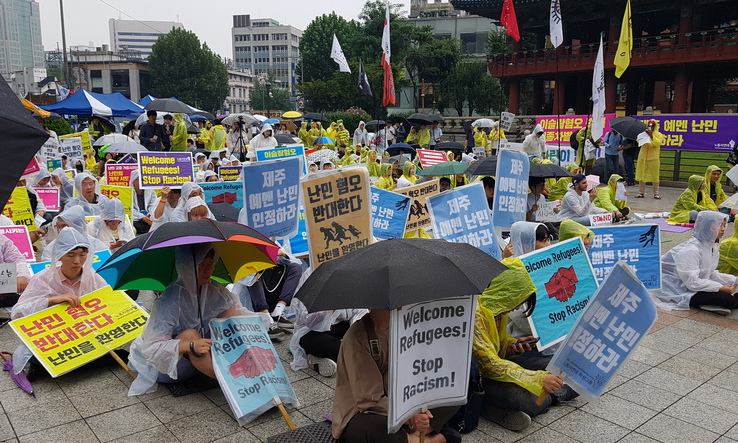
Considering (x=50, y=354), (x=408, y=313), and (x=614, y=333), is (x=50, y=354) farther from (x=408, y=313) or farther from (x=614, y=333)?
(x=614, y=333)

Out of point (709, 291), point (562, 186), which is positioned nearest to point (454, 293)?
point (709, 291)

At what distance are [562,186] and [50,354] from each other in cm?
911

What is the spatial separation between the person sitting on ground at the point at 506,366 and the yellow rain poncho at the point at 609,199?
6.89m

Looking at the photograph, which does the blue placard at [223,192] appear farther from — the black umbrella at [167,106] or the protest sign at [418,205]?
the black umbrella at [167,106]

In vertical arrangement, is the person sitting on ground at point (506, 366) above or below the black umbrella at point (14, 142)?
below

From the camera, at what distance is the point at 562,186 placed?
37.4 feet

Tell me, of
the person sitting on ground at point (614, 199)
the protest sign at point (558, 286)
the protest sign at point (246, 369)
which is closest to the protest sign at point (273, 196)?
the protest sign at point (246, 369)

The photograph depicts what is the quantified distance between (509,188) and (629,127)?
944 centimetres

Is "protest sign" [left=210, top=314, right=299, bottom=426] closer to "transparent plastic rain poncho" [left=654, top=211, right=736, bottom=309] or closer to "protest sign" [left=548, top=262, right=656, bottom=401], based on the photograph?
"protest sign" [left=548, top=262, right=656, bottom=401]

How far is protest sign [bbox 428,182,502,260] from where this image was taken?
6.25m

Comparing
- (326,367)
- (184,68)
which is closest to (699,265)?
(326,367)

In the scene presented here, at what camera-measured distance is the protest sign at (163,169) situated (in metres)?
9.24

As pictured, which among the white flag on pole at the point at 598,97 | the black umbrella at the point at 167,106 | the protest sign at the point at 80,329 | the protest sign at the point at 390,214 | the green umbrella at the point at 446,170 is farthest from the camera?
the black umbrella at the point at 167,106

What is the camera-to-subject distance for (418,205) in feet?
23.9
